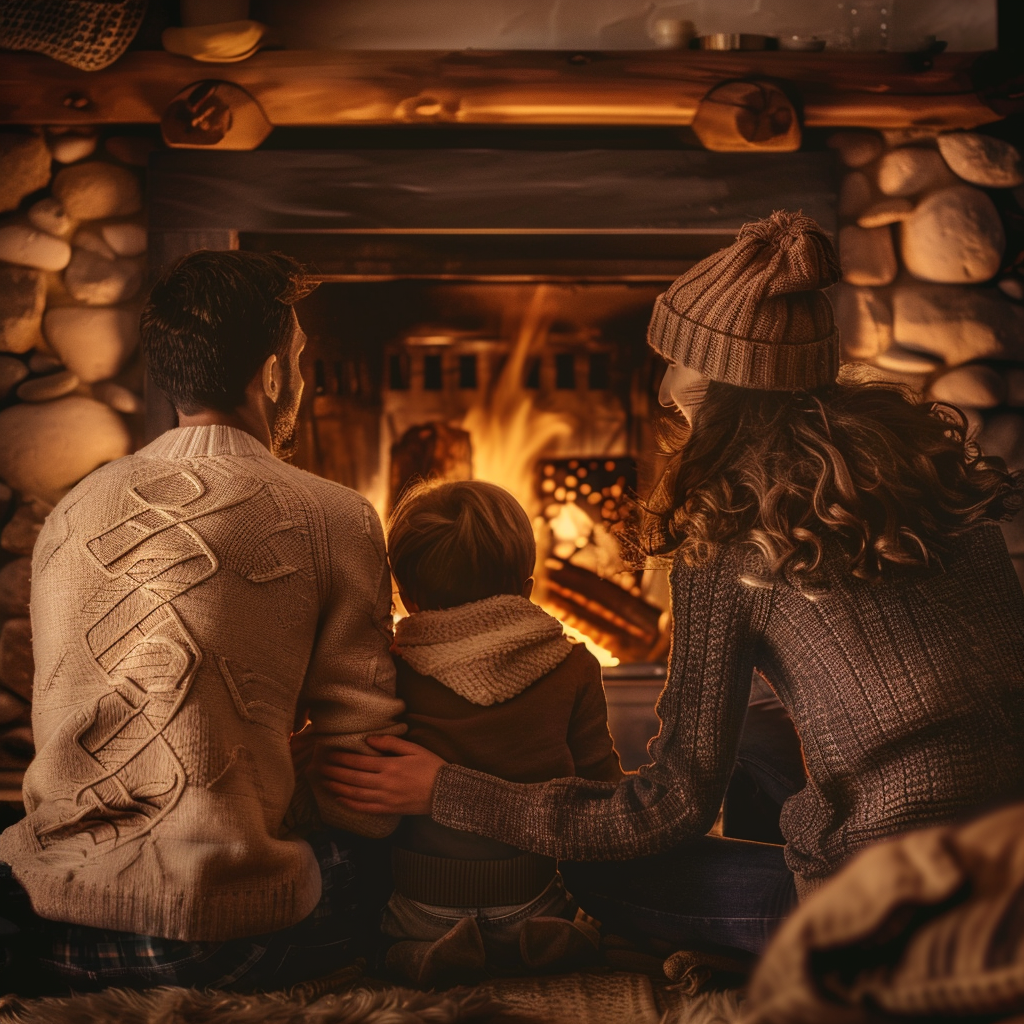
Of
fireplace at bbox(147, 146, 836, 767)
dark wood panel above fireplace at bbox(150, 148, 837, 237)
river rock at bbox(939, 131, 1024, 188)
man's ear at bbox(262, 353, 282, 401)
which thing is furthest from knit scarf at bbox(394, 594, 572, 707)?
river rock at bbox(939, 131, 1024, 188)

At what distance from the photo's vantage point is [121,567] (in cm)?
115

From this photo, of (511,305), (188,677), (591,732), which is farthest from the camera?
(511,305)

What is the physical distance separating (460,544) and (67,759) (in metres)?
0.58

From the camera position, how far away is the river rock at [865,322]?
228cm

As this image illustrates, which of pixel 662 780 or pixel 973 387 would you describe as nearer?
pixel 662 780

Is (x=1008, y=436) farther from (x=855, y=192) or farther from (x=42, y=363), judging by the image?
(x=42, y=363)

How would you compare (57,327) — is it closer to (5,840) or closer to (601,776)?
(5,840)

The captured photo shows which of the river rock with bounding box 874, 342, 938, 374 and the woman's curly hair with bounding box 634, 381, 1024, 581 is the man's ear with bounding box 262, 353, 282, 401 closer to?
the woman's curly hair with bounding box 634, 381, 1024, 581

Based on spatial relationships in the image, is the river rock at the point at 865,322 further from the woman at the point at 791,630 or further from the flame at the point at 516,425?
the woman at the point at 791,630

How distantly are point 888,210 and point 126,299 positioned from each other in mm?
1701

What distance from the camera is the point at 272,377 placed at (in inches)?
53.7

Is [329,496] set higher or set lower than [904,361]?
higher

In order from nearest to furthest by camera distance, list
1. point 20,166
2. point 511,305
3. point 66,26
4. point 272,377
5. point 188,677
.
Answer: point 188,677 → point 272,377 → point 66,26 → point 20,166 → point 511,305

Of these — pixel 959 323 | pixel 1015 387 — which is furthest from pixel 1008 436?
pixel 959 323
